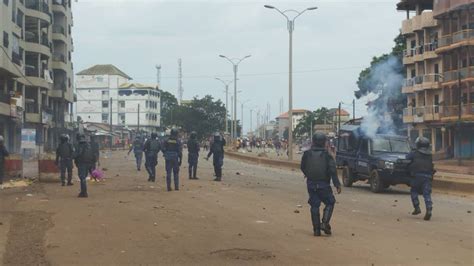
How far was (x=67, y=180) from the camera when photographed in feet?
64.5

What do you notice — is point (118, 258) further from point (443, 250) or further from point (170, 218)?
point (443, 250)

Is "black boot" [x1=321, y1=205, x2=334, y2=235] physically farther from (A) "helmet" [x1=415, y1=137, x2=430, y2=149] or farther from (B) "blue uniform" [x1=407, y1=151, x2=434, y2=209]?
(A) "helmet" [x1=415, y1=137, x2=430, y2=149]

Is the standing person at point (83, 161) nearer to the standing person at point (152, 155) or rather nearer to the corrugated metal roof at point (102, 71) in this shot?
the standing person at point (152, 155)

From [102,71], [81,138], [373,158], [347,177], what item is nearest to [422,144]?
[373,158]

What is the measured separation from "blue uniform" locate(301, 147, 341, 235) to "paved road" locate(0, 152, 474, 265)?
38 centimetres

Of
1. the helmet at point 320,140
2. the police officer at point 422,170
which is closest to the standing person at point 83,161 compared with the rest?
the helmet at point 320,140

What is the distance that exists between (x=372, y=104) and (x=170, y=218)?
31.8 meters

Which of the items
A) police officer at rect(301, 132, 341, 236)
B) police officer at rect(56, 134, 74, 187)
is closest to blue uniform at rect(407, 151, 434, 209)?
police officer at rect(301, 132, 341, 236)

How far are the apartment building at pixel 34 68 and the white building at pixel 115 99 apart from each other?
5009cm

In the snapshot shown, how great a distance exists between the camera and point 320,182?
31.8ft

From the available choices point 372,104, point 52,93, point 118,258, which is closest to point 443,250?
point 118,258

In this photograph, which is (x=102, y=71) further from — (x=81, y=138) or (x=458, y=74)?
(x=81, y=138)

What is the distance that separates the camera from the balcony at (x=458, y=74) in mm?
47281

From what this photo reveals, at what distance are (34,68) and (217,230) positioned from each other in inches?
1880
